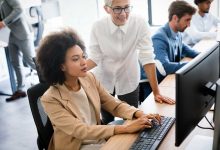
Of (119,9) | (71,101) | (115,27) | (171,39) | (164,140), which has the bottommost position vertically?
(164,140)

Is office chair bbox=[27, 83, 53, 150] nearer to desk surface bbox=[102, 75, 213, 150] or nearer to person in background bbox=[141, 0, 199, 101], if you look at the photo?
desk surface bbox=[102, 75, 213, 150]

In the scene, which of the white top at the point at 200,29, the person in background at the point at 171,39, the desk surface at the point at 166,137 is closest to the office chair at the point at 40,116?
the desk surface at the point at 166,137

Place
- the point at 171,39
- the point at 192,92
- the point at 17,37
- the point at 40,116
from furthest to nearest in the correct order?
the point at 17,37 < the point at 171,39 < the point at 40,116 < the point at 192,92

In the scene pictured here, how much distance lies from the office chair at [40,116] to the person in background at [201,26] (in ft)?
7.55

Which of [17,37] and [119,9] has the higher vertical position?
[119,9]

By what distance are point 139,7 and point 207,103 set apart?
14.4 ft

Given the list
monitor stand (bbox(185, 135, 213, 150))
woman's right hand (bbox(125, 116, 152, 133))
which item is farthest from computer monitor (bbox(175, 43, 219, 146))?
woman's right hand (bbox(125, 116, 152, 133))

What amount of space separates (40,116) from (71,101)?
19 cm

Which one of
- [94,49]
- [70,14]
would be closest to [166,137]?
[94,49]

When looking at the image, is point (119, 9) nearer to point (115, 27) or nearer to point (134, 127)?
point (115, 27)

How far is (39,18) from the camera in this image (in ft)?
13.4

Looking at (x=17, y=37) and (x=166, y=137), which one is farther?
(x=17, y=37)

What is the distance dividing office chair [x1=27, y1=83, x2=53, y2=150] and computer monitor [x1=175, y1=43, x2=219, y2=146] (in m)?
0.72

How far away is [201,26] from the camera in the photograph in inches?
140
